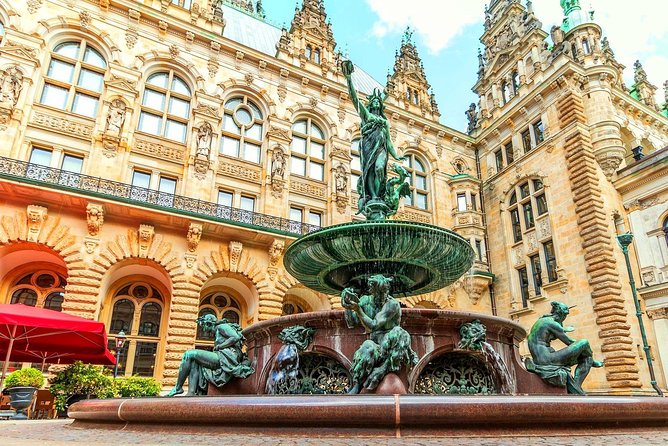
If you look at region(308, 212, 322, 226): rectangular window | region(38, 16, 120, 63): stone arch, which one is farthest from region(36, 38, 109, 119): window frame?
region(308, 212, 322, 226): rectangular window

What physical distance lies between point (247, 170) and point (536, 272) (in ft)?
51.8

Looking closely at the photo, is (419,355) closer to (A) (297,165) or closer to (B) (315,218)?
(B) (315,218)

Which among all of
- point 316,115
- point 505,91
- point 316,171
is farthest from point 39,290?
point 505,91

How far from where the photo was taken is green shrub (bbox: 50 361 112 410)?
11.0m

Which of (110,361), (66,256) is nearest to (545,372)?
(110,361)

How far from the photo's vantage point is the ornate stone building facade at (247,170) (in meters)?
16.2

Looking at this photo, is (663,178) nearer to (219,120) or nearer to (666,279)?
(666,279)

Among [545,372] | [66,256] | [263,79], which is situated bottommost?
[545,372]

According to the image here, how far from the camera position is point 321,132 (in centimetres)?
2423

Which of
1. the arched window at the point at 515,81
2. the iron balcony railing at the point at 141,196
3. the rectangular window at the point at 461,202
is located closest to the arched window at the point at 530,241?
the rectangular window at the point at 461,202

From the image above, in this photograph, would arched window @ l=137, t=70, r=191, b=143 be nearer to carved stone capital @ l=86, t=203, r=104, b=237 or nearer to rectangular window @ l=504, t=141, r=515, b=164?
carved stone capital @ l=86, t=203, r=104, b=237

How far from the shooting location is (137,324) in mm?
17453

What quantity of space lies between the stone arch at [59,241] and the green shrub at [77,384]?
340 centimetres

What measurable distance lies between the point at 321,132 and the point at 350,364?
19522mm
